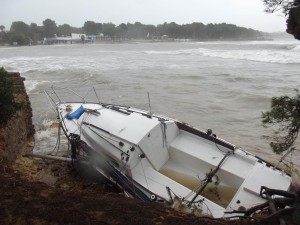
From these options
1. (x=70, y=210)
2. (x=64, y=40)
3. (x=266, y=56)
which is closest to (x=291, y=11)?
(x=70, y=210)

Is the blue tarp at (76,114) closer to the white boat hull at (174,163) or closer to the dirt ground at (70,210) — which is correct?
the white boat hull at (174,163)

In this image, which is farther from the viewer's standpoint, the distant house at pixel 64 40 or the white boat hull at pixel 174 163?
the distant house at pixel 64 40

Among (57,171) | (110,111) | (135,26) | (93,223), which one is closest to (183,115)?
(110,111)

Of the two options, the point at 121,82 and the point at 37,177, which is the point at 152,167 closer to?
the point at 37,177

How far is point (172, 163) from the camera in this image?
9.19 metres

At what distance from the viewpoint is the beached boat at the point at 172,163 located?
24.4 feet

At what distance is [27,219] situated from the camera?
4812 millimetres

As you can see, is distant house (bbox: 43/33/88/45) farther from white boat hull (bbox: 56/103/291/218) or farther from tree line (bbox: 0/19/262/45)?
white boat hull (bbox: 56/103/291/218)

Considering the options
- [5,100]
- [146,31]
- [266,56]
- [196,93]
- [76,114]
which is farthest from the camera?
[146,31]

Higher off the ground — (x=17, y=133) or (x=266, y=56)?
(x=17, y=133)

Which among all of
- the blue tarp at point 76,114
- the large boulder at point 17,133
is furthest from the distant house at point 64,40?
the blue tarp at point 76,114

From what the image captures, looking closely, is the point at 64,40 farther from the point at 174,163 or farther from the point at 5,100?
the point at 174,163

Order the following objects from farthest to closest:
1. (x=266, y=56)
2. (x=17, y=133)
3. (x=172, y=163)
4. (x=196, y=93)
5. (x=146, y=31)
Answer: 1. (x=146, y=31)
2. (x=266, y=56)
3. (x=196, y=93)
4. (x=17, y=133)
5. (x=172, y=163)

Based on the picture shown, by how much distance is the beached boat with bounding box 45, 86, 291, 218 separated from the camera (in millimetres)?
7430
